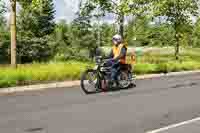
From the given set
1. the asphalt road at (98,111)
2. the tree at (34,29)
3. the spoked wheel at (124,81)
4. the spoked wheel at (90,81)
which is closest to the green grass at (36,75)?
the asphalt road at (98,111)

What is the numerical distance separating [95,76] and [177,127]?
6662mm

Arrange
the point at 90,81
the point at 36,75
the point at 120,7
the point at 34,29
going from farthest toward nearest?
the point at 34,29, the point at 120,7, the point at 36,75, the point at 90,81

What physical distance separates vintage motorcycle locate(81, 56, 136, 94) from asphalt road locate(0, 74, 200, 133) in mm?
450

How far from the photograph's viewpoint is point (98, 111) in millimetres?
11945

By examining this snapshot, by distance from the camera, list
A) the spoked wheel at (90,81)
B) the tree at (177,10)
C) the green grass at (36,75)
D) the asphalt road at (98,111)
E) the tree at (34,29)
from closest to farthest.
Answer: the asphalt road at (98,111) < the spoked wheel at (90,81) < the green grass at (36,75) < the tree at (34,29) < the tree at (177,10)

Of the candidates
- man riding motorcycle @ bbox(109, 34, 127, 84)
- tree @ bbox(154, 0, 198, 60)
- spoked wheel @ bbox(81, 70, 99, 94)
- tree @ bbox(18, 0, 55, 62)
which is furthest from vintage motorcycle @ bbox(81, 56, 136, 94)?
tree @ bbox(154, 0, 198, 60)

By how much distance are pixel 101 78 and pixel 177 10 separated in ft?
67.3

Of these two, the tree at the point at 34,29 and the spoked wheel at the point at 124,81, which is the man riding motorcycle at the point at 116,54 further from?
the tree at the point at 34,29

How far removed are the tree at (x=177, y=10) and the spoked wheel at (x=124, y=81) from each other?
17.1 meters

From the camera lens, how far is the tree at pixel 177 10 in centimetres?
3462

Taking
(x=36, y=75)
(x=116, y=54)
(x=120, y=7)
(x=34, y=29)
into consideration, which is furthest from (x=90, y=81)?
(x=34, y=29)

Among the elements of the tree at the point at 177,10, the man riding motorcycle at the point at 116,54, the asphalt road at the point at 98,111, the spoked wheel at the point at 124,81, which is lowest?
the asphalt road at the point at 98,111

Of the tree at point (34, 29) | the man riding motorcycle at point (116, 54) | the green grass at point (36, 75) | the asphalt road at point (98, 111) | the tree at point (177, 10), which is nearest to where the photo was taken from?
the asphalt road at point (98, 111)

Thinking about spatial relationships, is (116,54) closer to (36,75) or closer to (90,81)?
(90,81)
